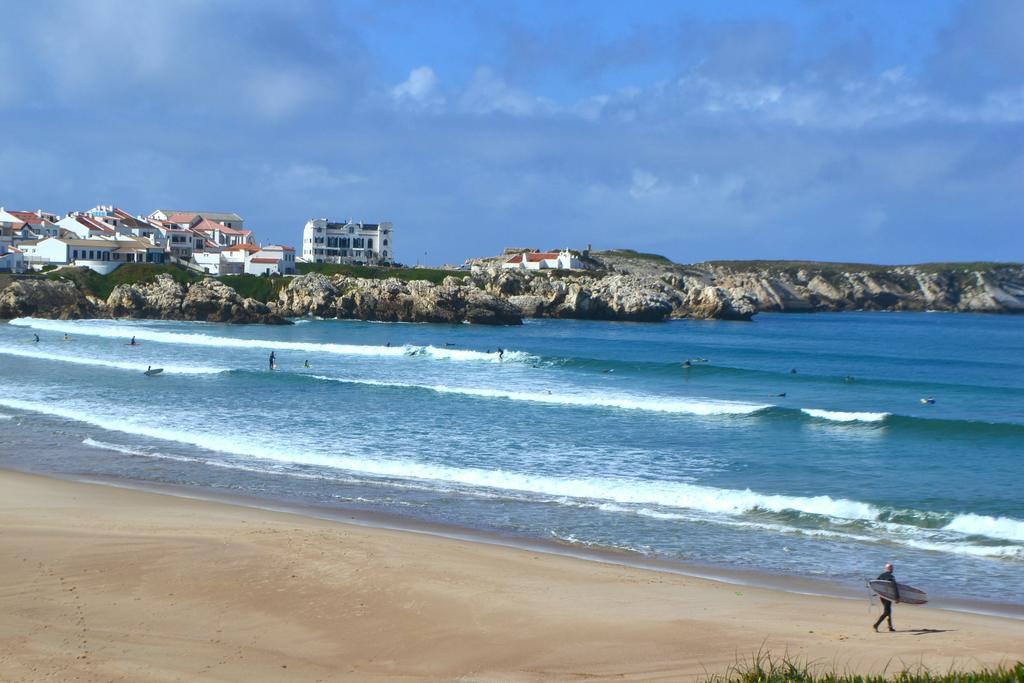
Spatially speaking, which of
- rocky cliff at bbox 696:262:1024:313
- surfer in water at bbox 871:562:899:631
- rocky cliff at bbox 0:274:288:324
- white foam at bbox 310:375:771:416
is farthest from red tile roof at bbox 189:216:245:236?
surfer in water at bbox 871:562:899:631

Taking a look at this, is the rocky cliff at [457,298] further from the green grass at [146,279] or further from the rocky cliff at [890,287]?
the green grass at [146,279]

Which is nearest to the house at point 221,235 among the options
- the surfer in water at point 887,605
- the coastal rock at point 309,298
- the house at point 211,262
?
the house at point 211,262

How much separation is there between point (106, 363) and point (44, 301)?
32.5 meters

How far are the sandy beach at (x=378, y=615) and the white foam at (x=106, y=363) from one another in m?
24.5

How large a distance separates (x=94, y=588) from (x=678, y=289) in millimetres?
92118

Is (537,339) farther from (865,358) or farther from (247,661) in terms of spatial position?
(247,661)

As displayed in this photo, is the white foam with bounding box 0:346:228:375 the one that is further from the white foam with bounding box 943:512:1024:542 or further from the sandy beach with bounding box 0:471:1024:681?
the white foam with bounding box 943:512:1024:542

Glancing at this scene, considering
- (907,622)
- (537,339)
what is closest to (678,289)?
(537,339)

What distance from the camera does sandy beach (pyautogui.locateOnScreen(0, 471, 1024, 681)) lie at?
33.4 feet

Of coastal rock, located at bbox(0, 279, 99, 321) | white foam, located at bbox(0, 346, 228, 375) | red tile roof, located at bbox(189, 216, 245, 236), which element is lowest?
white foam, located at bbox(0, 346, 228, 375)

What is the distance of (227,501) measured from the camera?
1828 centimetres

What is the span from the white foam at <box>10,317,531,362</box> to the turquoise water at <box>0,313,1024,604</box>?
1.43 ft

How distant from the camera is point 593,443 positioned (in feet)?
82.4

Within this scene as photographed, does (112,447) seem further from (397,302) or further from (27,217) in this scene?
(27,217)
